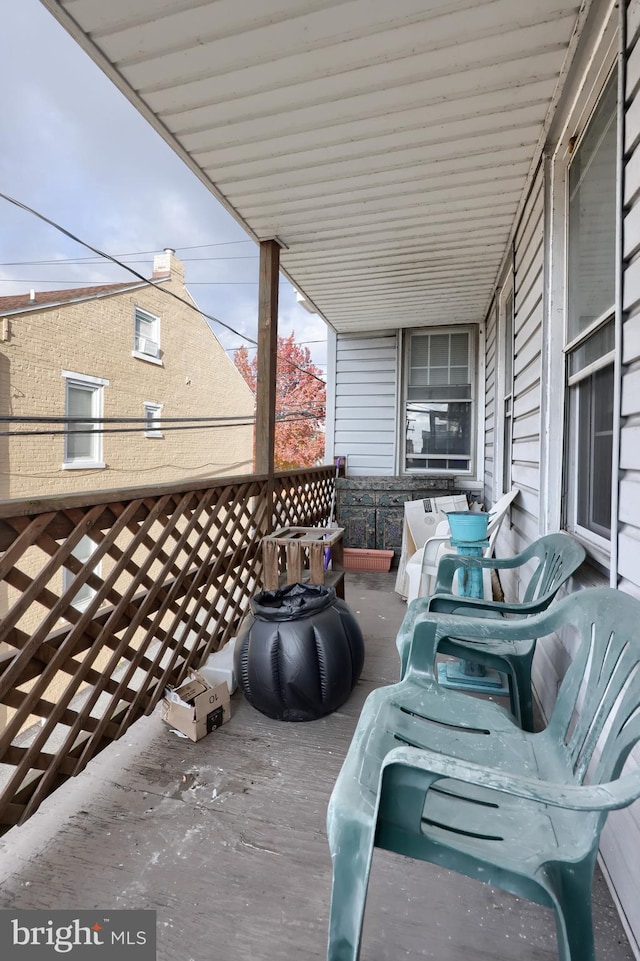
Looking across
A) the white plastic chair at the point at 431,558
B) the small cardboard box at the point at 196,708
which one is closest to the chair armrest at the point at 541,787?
the small cardboard box at the point at 196,708

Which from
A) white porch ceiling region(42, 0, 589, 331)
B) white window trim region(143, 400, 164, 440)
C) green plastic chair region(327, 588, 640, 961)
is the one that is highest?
white porch ceiling region(42, 0, 589, 331)

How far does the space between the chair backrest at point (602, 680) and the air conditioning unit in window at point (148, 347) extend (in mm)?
10088

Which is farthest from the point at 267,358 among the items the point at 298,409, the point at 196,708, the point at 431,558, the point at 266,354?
the point at 298,409

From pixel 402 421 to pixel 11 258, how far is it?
29.9 ft

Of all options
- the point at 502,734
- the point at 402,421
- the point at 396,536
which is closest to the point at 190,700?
→ the point at 502,734

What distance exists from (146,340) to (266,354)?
304 inches

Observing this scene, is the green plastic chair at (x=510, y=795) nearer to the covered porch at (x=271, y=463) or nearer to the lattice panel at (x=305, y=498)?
the covered porch at (x=271, y=463)

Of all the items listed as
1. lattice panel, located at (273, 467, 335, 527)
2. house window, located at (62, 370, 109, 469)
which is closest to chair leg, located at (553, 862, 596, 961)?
lattice panel, located at (273, 467, 335, 527)

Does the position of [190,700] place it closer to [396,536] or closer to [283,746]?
[283,746]

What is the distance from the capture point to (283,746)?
6.33 feet

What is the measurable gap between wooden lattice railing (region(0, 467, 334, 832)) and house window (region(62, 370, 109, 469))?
685cm

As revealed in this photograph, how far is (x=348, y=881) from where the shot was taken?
84 cm

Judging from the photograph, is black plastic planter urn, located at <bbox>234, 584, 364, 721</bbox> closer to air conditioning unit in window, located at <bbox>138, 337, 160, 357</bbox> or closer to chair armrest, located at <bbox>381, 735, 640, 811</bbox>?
chair armrest, located at <bbox>381, 735, 640, 811</bbox>

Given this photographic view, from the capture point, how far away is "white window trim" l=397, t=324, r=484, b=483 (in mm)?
5406
